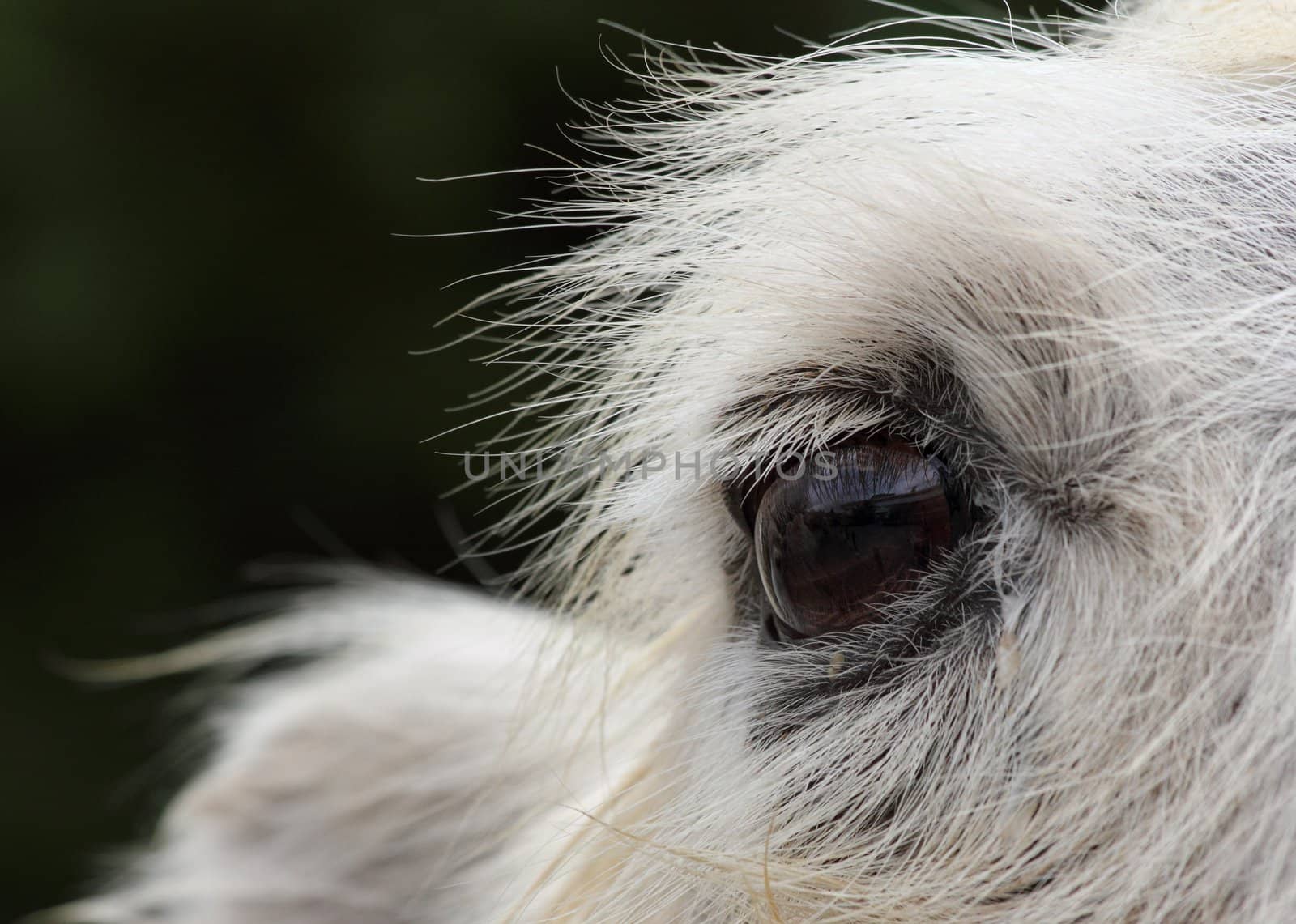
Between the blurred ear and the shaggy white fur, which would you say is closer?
the shaggy white fur

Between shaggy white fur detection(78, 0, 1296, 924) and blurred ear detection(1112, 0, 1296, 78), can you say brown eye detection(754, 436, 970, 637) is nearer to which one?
shaggy white fur detection(78, 0, 1296, 924)

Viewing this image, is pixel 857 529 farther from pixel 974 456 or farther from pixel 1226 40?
pixel 1226 40

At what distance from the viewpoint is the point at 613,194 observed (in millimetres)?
883

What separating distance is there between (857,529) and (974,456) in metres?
0.07

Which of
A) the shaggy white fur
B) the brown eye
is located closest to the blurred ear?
the shaggy white fur

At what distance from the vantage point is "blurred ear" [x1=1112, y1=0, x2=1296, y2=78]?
2.36ft

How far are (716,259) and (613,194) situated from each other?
165 millimetres

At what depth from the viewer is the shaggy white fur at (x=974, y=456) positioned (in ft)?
1.91

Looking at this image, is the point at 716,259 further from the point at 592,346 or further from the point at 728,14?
the point at 728,14

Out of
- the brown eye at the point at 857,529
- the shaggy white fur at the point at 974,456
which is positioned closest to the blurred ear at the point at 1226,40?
the shaggy white fur at the point at 974,456

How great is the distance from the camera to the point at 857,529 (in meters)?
0.68

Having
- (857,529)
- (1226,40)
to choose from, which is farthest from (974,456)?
(1226,40)

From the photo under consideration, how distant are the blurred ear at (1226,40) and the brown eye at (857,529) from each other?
1.01ft

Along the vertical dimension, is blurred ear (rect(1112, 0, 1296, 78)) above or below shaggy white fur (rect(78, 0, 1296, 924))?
above
